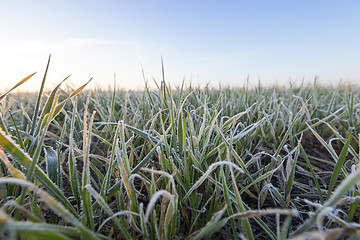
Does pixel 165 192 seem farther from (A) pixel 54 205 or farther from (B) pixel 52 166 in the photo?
(B) pixel 52 166

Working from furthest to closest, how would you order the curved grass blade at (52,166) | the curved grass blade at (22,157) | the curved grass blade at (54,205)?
the curved grass blade at (52,166) → the curved grass blade at (22,157) → the curved grass blade at (54,205)

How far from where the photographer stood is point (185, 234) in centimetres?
61

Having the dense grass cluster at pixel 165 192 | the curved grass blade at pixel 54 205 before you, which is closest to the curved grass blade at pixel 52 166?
the dense grass cluster at pixel 165 192

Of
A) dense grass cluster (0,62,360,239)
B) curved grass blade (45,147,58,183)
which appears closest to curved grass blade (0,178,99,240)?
dense grass cluster (0,62,360,239)

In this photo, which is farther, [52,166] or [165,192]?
[52,166]

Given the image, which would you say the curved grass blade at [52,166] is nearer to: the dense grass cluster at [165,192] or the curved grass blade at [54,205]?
the dense grass cluster at [165,192]

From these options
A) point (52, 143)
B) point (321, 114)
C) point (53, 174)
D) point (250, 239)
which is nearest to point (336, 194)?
point (250, 239)

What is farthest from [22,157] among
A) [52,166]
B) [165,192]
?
[165,192]

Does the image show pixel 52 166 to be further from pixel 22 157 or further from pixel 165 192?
pixel 165 192

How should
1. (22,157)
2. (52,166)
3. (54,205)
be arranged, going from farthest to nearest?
1. (52,166)
2. (22,157)
3. (54,205)

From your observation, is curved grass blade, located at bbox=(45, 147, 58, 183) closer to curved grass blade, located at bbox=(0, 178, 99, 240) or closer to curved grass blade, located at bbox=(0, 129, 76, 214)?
curved grass blade, located at bbox=(0, 129, 76, 214)

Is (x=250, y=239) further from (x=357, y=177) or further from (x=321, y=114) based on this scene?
(x=321, y=114)

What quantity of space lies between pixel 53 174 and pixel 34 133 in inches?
7.7

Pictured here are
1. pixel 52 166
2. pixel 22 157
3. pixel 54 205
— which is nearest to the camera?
pixel 54 205
